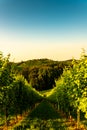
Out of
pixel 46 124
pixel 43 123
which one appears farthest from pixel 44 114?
pixel 46 124

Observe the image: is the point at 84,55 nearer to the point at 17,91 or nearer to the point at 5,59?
the point at 5,59

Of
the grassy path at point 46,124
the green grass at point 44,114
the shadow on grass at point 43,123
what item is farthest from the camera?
the green grass at point 44,114

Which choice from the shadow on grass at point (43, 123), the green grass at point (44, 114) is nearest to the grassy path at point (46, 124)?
the shadow on grass at point (43, 123)

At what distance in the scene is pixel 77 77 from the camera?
90.7 feet

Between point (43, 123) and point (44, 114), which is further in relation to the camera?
point (44, 114)

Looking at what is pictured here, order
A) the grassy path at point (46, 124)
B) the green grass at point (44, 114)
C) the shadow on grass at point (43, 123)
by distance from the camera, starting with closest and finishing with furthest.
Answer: the grassy path at point (46, 124), the shadow on grass at point (43, 123), the green grass at point (44, 114)

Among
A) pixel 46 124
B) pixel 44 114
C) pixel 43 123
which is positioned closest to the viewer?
pixel 46 124

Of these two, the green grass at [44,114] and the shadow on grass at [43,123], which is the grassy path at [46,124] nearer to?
the shadow on grass at [43,123]

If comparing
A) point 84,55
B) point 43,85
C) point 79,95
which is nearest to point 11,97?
point 79,95

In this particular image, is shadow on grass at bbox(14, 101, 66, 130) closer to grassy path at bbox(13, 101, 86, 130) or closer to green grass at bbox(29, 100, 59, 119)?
grassy path at bbox(13, 101, 86, 130)

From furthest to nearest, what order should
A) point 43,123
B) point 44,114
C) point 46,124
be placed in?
point 44,114, point 43,123, point 46,124

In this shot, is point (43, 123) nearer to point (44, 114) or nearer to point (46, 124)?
point (46, 124)

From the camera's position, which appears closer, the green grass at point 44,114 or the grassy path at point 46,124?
the grassy path at point 46,124

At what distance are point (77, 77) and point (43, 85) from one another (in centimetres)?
15210
